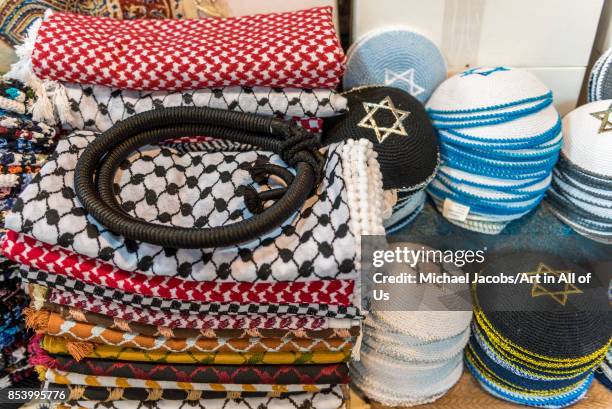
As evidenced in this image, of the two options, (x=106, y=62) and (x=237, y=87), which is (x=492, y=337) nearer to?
(x=237, y=87)

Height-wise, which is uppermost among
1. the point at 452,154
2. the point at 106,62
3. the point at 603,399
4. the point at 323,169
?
the point at 106,62

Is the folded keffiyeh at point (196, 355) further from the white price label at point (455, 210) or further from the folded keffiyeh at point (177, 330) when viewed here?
the white price label at point (455, 210)

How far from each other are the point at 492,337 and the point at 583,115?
1.62ft

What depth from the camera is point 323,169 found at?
770mm

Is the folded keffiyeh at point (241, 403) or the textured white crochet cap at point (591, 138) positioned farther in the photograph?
the textured white crochet cap at point (591, 138)

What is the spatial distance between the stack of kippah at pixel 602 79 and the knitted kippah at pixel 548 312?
1.30 ft

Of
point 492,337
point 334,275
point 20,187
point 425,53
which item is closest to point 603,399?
point 492,337

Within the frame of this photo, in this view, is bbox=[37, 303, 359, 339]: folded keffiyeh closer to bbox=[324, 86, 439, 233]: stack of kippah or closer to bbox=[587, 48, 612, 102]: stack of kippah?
A: bbox=[324, 86, 439, 233]: stack of kippah

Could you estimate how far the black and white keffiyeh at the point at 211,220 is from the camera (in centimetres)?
68

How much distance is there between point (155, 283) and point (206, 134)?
26 centimetres

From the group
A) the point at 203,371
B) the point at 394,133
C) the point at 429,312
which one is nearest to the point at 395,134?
the point at 394,133

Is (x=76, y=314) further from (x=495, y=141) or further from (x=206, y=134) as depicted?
(x=495, y=141)

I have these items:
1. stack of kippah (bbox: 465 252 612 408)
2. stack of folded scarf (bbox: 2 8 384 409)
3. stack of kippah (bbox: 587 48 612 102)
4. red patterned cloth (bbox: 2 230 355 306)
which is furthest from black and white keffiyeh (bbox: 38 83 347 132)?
stack of kippah (bbox: 587 48 612 102)

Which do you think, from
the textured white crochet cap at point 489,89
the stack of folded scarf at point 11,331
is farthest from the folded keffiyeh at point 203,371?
the textured white crochet cap at point 489,89
